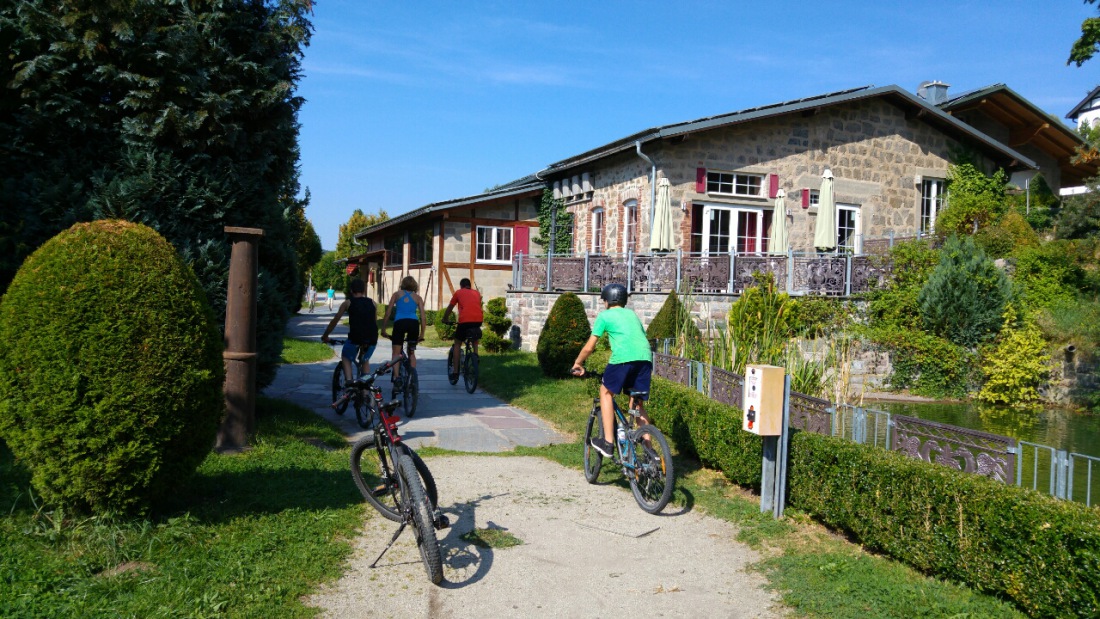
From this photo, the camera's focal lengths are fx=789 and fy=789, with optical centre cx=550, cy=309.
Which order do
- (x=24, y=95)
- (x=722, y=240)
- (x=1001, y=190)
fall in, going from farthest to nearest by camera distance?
(x=1001, y=190), (x=722, y=240), (x=24, y=95)

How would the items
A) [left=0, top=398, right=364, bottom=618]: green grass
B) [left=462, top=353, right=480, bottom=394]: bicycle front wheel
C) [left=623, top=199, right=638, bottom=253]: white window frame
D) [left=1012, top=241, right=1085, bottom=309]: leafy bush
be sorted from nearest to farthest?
[left=0, top=398, right=364, bottom=618]: green grass → [left=462, top=353, right=480, bottom=394]: bicycle front wheel → [left=1012, top=241, right=1085, bottom=309]: leafy bush → [left=623, top=199, right=638, bottom=253]: white window frame

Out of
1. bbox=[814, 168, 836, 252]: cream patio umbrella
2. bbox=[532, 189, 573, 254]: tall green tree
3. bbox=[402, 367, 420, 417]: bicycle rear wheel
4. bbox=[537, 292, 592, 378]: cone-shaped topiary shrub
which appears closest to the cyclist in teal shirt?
bbox=[402, 367, 420, 417]: bicycle rear wheel

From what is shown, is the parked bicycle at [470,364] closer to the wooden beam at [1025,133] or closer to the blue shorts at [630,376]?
the blue shorts at [630,376]

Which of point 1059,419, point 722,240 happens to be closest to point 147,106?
point 1059,419

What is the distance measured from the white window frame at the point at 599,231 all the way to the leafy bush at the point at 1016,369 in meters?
10.3

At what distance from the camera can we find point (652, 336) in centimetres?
1299

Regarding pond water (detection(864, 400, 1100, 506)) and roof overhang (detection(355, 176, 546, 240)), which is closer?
pond water (detection(864, 400, 1100, 506))

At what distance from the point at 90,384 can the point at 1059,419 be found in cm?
1224

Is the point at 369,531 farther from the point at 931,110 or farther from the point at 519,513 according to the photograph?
the point at 931,110

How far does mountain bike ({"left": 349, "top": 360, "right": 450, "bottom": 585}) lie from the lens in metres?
4.46

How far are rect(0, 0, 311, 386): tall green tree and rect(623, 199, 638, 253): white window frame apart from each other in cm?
1232

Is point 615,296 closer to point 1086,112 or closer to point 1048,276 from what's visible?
point 1048,276

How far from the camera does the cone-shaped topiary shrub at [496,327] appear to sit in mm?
18453

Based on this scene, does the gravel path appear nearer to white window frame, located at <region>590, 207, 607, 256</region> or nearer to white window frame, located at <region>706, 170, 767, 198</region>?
white window frame, located at <region>706, 170, 767, 198</region>
